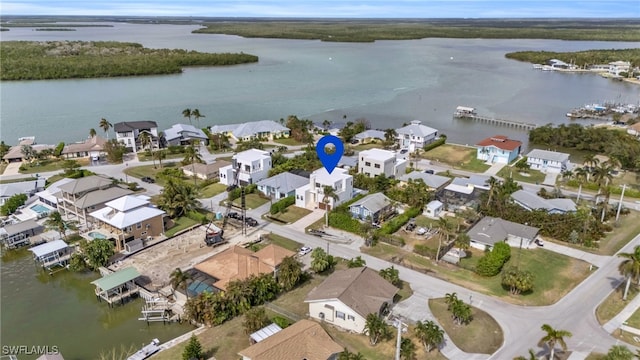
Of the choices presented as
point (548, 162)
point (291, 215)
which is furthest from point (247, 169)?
point (548, 162)

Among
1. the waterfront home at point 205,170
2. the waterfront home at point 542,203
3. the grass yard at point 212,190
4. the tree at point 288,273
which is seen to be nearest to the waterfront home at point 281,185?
the grass yard at point 212,190

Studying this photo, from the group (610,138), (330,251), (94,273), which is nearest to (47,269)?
(94,273)

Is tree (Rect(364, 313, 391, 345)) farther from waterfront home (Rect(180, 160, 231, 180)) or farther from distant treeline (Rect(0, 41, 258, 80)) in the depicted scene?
distant treeline (Rect(0, 41, 258, 80))

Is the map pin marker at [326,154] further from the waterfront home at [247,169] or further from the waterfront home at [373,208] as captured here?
the waterfront home at [247,169]

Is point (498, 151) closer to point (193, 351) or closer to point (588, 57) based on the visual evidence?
point (193, 351)

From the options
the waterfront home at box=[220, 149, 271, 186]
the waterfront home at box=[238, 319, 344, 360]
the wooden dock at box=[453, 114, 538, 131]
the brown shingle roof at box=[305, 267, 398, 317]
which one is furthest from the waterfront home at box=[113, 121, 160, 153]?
the wooden dock at box=[453, 114, 538, 131]
